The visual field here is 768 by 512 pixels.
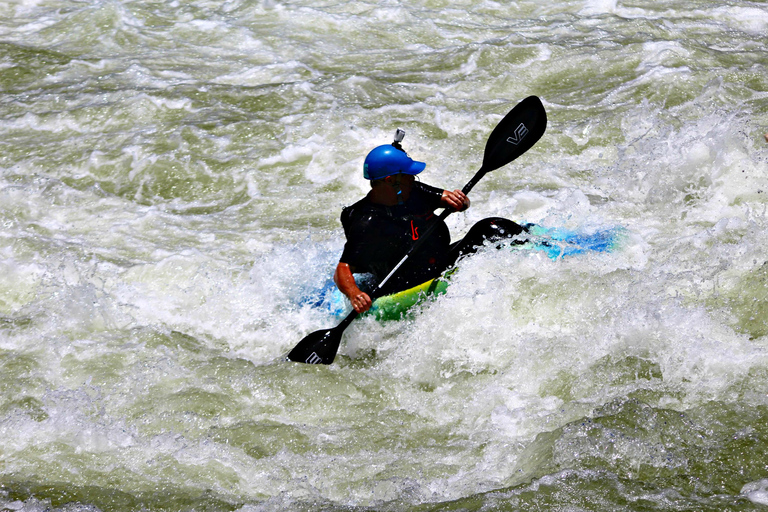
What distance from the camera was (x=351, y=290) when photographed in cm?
363

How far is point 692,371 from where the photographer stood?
308 cm

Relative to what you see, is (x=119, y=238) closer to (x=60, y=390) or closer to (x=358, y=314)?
(x=60, y=390)

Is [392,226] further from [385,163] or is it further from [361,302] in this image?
[361,302]

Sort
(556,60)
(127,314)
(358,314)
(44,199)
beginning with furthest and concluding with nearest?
(556,60) < (44,199) < (127,314) < (358,314)

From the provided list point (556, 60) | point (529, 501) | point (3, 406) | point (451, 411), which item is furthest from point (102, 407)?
point (556, 60)

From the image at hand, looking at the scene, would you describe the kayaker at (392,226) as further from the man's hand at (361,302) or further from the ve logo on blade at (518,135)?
the ve logo on blade at (518,135)

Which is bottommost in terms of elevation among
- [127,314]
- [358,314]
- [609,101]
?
[127,314]

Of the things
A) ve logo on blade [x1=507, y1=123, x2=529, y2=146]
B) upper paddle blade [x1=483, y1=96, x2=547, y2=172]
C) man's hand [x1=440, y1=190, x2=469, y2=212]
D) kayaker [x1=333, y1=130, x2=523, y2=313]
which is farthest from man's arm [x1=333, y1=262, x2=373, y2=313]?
ve logo on blade [x1=507, y1=123, x2=529, y2=146]

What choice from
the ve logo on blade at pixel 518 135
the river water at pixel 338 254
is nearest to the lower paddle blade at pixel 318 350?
the river water at pixel 338 254

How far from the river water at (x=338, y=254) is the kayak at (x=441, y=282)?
7 centimetres

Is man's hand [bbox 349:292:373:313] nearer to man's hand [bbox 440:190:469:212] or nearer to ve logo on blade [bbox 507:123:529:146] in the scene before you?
man's hand [bbox 440:190:469:212]

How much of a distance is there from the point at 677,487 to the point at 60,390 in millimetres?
2793

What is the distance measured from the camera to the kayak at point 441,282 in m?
3.75

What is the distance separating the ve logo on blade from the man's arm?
1332mm
